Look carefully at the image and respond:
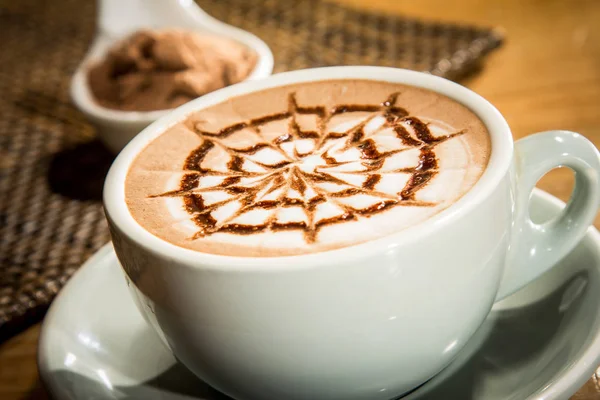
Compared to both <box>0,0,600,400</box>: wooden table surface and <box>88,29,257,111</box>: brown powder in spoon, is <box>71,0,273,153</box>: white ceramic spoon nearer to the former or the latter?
<box>88,29,257,111</box>: brown powder in spoon

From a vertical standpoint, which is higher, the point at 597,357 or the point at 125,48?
the point at 597,357

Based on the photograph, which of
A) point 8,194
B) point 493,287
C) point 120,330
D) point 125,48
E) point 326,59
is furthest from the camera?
point 326,59

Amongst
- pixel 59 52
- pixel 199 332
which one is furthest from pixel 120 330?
pixel 59 52

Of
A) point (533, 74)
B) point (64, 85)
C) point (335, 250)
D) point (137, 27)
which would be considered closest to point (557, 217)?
point (335, 250)

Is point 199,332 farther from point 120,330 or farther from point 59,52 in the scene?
point 59,52

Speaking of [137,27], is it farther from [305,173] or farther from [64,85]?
[305,173]

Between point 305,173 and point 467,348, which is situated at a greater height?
point 305,173

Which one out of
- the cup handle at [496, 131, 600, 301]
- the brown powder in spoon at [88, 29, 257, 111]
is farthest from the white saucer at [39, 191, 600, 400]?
the brown powder in spoon at [88, 29, 257, 111]
